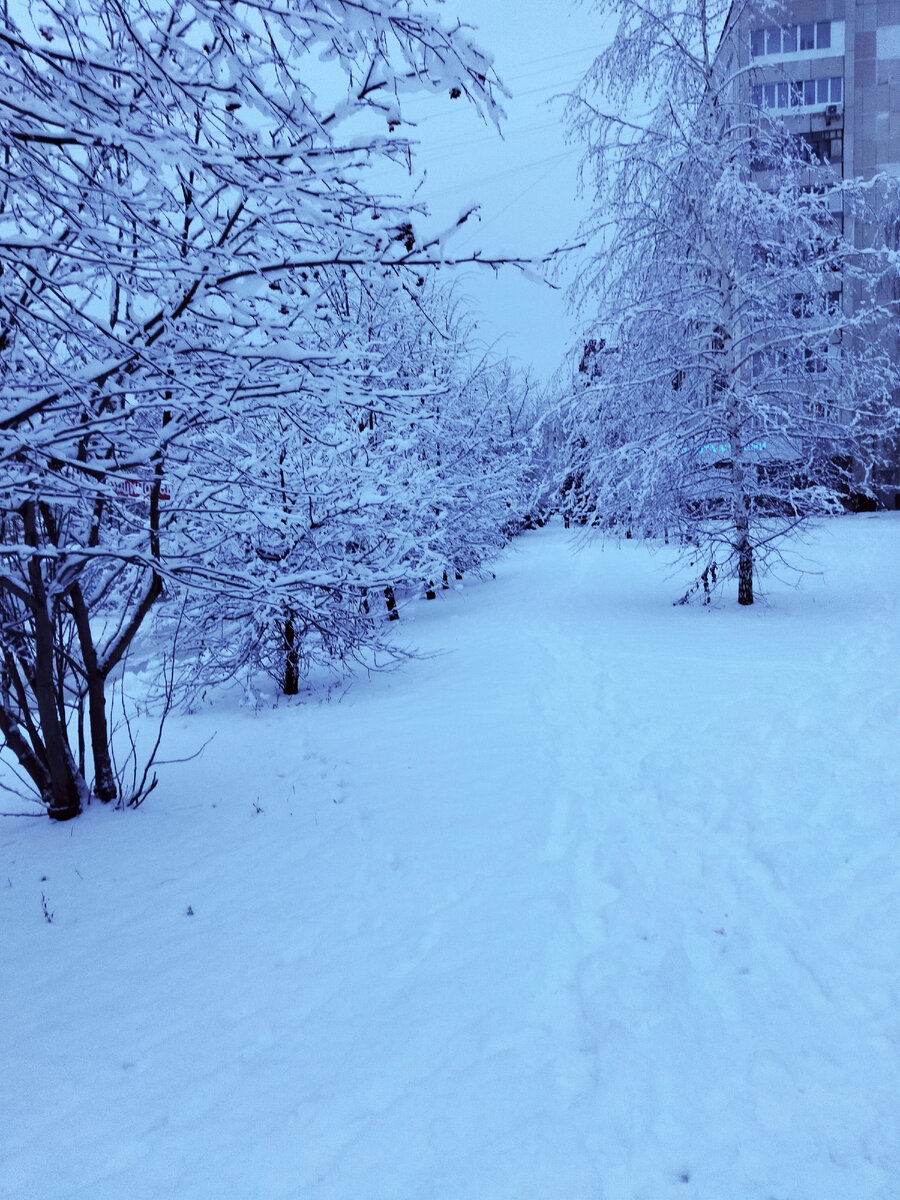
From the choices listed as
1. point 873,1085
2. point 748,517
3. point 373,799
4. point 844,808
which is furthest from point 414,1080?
point 748,517

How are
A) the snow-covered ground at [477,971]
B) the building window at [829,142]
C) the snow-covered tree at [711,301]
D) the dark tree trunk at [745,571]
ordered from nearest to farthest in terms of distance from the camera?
the snow-covered ground at [477,971] < the snow-covered tree at [711,301] < the dark tree trunk at [745,571] < the building window at [829,142]

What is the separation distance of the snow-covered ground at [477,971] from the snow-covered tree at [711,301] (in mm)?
5789

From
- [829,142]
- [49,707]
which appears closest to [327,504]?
[49,707]

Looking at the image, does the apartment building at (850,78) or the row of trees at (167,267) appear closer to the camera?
the row of trees at (167,267)

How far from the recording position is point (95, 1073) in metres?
2.55

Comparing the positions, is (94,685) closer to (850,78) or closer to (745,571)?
(745,571)

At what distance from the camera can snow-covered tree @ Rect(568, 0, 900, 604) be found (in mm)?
10914

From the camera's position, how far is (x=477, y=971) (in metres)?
3.05

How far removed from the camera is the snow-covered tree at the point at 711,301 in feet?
35.8

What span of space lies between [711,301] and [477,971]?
11.1 metres

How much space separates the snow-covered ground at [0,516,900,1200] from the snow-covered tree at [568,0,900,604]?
19.0ft

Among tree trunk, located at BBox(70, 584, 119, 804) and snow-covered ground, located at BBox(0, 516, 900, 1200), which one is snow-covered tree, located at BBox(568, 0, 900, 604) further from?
tree trunk, located at BBox(70, 584, 119, 804)

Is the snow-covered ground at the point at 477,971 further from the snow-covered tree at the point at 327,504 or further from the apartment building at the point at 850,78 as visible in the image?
the apartment building at the point at 850,78

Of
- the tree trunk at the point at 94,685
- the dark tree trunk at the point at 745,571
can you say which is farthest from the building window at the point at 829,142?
the tree trunk at the point at 94,685
